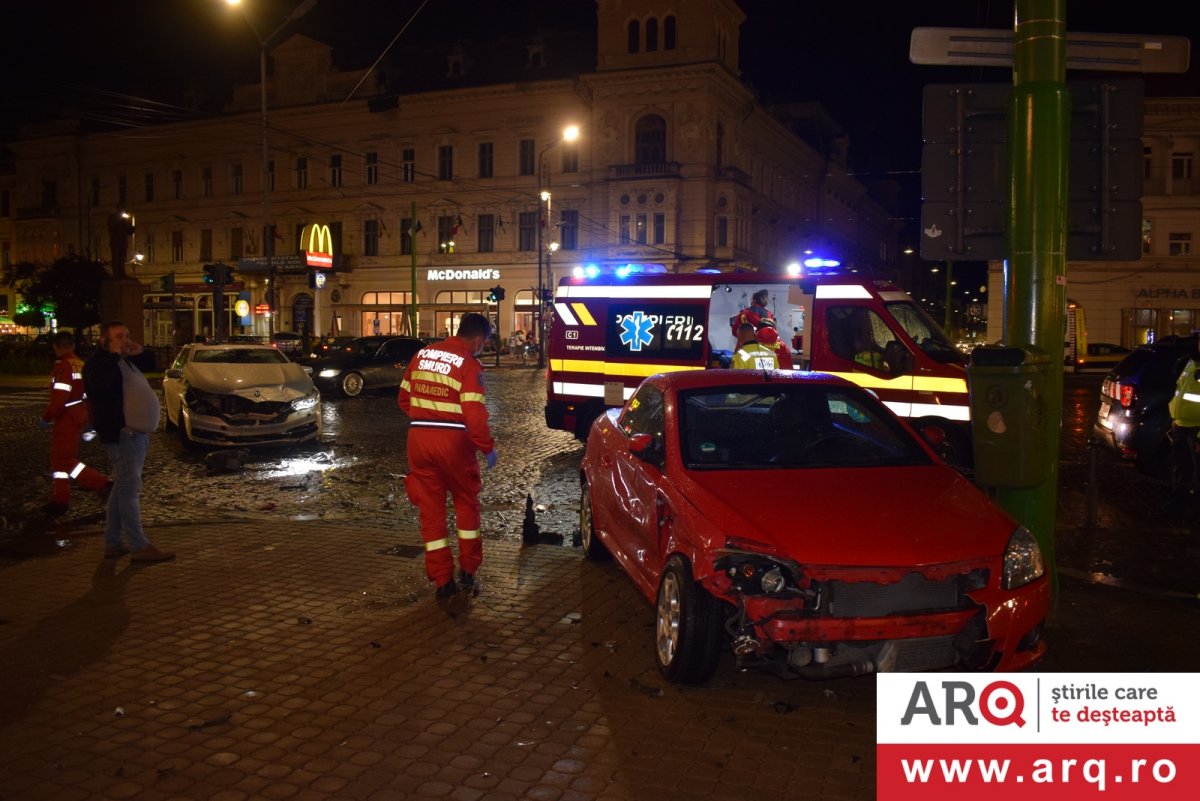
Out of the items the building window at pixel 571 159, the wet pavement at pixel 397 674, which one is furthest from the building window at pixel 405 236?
the wet pavement at pixel 397 674

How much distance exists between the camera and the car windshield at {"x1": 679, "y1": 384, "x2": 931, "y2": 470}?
5.68 meters

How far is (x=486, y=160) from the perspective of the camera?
53.0 metres

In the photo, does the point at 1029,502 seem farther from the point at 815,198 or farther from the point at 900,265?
the point at 900,265

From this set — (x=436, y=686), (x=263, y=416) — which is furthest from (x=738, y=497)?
(x=263, y=416)

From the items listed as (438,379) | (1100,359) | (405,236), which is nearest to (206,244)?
(405,236)

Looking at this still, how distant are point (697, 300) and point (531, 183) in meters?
40.7

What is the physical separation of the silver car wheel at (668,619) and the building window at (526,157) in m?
48.3

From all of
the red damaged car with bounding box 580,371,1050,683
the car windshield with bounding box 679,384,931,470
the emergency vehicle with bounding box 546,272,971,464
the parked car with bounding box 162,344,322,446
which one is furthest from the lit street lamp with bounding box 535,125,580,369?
the red damaged car with bounding box 580,371,1050,683

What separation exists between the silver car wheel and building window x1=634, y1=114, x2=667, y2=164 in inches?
1766

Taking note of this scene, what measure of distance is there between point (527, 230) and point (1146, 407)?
143 ft

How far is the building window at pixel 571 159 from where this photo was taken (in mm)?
50875

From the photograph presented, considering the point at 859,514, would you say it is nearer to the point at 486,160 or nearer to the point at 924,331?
the point at 924,331

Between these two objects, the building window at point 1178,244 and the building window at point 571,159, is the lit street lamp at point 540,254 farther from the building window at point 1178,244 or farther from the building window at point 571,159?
the building window at point 1178,244

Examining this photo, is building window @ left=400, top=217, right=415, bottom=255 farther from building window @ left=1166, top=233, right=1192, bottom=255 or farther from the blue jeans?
the blue jeans
